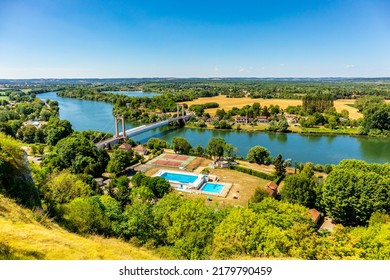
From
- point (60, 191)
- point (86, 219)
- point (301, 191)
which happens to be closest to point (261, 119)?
point (301, 191)

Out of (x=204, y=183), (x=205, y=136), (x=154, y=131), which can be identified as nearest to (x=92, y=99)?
(x=154, y=131)

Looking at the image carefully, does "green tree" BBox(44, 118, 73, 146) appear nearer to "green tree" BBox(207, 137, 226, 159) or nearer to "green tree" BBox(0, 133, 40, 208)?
"green tree" BBox(207, 137, 226, 159)

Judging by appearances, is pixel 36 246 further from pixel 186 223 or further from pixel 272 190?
pixel 272 190

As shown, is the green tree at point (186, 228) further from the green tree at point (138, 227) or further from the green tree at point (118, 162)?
the green tree at point (118, 162)

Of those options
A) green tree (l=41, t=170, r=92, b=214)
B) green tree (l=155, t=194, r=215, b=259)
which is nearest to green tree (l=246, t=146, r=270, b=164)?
green tree (l=155, t=194, r=215, b=259)

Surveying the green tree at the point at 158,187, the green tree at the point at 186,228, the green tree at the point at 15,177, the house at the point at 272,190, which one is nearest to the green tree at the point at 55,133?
the green tree at the point at 158,187

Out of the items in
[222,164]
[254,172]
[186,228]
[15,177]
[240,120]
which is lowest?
[254,172]
